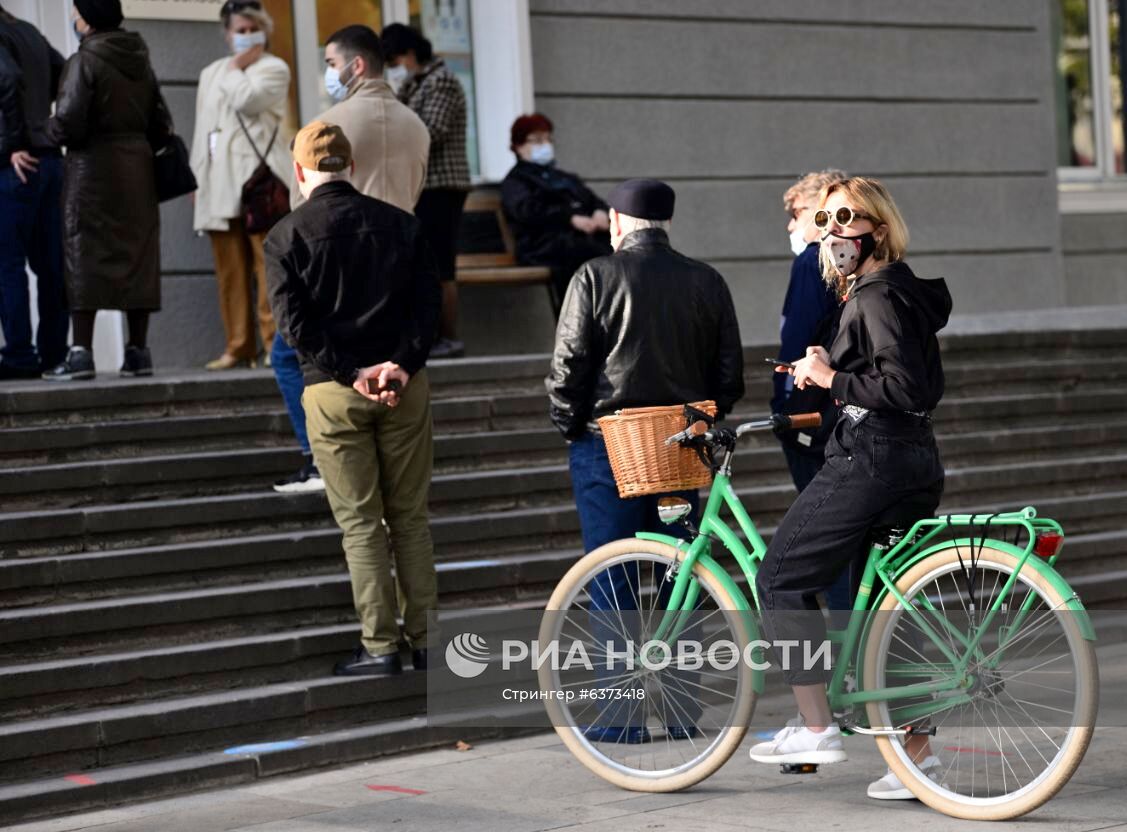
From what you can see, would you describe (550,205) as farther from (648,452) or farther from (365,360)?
(648,452)

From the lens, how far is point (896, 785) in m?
5.28

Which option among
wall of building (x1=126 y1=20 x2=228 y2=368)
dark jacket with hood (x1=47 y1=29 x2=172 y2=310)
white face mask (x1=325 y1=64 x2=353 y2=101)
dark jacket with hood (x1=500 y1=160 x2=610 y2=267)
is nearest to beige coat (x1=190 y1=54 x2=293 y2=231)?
wall of building (x1=126 y1=20 x2=228 y2=368)

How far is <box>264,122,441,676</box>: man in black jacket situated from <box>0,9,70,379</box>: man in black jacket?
2.77m

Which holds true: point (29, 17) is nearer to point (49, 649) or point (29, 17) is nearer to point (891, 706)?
point (49, 649)

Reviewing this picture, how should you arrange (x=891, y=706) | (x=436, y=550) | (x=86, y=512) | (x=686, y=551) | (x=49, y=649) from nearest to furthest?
1. (x=891, y=706)
2. (x=686, y=551)
3. (x=49, y=649)
4. (x=86, y=512)
5. (x=436, y=550)

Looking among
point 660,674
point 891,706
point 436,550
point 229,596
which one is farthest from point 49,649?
point 891,706

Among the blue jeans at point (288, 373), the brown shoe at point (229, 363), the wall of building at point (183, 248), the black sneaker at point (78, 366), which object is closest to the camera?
the blue jeans at point (288, 373)

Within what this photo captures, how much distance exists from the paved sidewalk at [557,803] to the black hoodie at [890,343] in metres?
1.18

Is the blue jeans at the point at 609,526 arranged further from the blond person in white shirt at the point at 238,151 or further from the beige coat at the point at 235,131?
the beige coat at the point at 235,131

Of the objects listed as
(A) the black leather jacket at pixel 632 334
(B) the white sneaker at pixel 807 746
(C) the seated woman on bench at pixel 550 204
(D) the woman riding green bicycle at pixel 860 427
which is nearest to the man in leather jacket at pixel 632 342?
(A) the black leather jacket at pixel 632 334

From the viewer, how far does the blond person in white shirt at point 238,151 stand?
9.80m

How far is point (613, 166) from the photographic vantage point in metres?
12.3

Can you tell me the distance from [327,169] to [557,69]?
582cm

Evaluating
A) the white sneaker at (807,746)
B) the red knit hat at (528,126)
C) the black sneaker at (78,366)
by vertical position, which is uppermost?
the red knit hat at (528,126)
